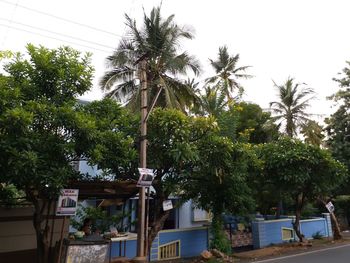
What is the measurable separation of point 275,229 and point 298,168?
396 centimetres

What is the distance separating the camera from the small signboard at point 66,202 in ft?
27.8

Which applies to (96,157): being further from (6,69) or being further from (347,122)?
(347,122)

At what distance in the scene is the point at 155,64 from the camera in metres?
18.6

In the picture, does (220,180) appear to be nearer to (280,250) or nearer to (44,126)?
(280,250)

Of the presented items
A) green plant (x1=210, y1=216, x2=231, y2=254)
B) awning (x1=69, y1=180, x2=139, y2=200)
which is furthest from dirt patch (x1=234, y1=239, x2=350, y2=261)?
awning (x1=69, y1=180, x2=139, y2=200)

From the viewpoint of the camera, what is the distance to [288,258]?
1367 cm

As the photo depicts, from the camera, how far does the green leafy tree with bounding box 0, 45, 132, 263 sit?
7781 mm

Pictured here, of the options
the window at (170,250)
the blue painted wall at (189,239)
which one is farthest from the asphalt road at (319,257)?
the window at (170,250)

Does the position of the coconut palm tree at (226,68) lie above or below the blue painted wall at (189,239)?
above

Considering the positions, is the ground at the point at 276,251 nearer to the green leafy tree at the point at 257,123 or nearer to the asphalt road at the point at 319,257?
the asphalt road at the point at 319,257

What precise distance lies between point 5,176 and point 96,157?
2.00 m

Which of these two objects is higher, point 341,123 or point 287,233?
point 341,123

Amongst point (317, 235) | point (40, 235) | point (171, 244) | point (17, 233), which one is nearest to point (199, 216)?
point (317, 235)

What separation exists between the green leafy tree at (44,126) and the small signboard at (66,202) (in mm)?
189
